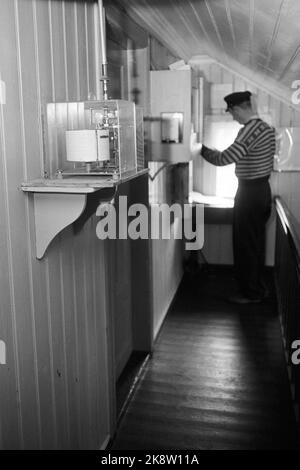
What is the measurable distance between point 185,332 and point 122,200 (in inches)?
47.4

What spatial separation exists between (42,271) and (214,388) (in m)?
1.53

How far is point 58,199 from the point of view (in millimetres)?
1451

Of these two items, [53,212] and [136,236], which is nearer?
[53,212]

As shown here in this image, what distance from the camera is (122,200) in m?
2.77

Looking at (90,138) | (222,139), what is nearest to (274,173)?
(222,139)

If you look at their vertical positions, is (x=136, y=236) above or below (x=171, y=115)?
below

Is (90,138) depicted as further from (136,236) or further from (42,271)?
(136,236)

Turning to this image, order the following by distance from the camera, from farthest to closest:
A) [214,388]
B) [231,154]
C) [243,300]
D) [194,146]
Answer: [243,300] < [231,154] < [194,146] < [214,388]

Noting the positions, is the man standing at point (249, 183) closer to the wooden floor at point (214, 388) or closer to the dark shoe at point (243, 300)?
the dark shoe at point (243, 300)

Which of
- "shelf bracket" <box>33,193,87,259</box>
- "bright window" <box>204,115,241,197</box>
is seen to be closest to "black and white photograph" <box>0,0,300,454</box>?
"shelf bracket" <box>33,193,87,259</box>

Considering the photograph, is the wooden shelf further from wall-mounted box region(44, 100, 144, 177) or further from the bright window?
the bright window

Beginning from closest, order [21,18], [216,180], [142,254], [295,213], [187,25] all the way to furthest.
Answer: [21,18] → [187,25] → [142,254] → [295,213] → [216,180]
